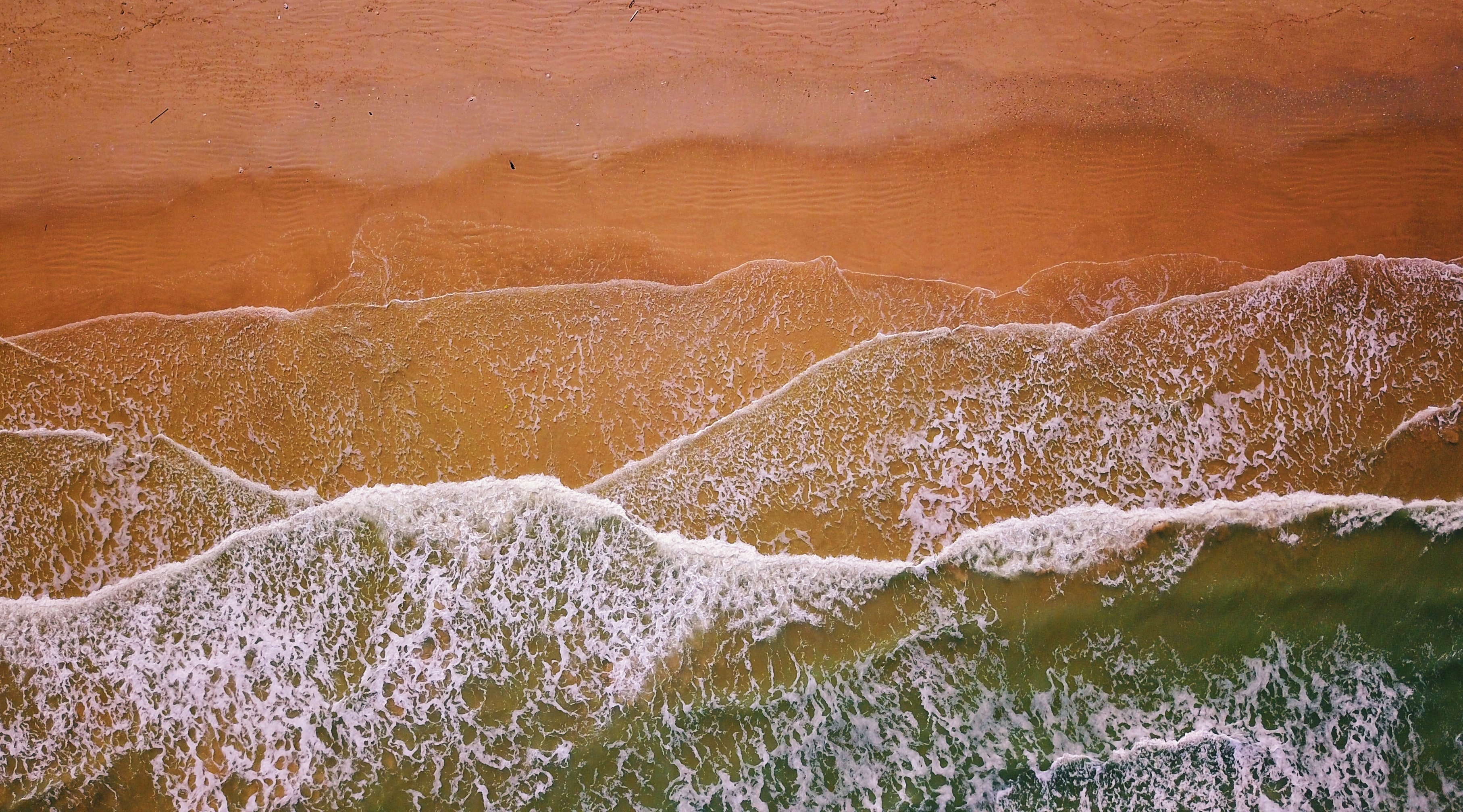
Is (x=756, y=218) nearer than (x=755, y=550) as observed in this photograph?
No

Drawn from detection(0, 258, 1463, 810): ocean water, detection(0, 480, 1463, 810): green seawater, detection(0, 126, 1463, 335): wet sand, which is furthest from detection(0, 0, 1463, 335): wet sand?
detection(0, 480, 1463, 810): green seawater

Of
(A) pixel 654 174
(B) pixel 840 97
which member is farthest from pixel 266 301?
(B) pixel 840 97

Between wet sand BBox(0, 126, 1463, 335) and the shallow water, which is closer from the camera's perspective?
the shallow water

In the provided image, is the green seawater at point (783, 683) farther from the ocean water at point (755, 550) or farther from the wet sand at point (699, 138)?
the wet sand at point (699, 138)

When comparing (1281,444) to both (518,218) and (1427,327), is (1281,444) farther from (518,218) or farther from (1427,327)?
(518,218)

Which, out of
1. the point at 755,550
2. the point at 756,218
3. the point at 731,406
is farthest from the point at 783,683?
the point at 756,218

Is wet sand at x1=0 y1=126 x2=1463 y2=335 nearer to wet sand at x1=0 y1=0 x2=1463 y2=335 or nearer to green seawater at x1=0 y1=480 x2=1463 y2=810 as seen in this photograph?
wet sand at x1=0 y1=0 x2=1463 y2=335

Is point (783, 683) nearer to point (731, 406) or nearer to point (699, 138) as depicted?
point (731, 406)

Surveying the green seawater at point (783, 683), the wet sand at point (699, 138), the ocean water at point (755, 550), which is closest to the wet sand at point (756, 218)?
the wet sand at point (699, 138)

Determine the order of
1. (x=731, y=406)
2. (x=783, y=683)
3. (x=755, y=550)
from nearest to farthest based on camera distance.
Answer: (x=783, y=683)
(x=755, y=550)
(x=731, y=406)

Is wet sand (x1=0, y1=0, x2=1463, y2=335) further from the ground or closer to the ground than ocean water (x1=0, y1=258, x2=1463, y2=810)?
further from the ground
